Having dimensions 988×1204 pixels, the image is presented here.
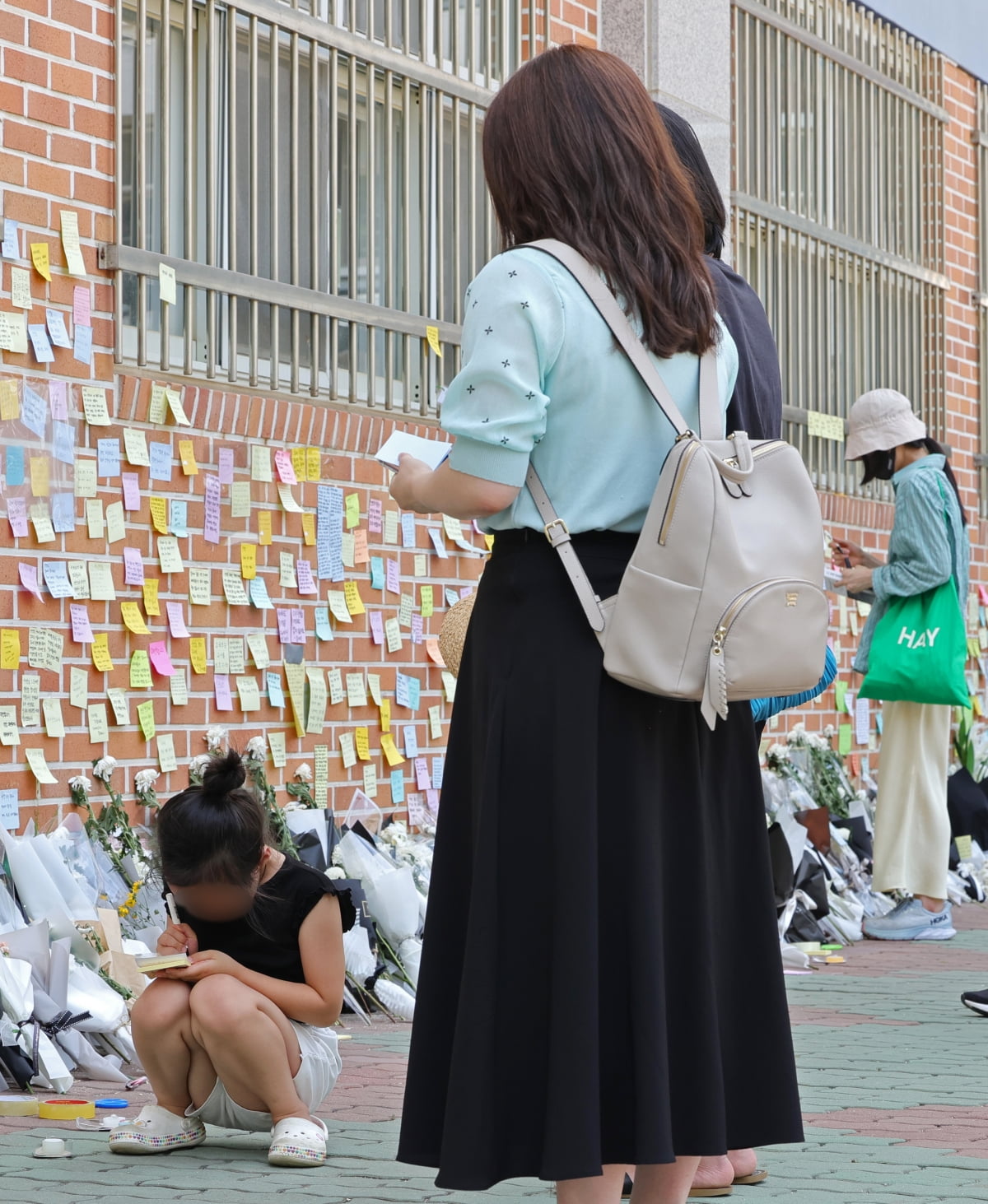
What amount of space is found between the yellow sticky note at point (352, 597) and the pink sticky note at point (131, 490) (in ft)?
3.65

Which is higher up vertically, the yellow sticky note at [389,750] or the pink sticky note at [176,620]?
the pink sticky note at [176,620]

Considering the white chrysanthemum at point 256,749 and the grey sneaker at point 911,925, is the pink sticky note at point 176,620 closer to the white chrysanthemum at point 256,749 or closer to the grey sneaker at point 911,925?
the white chrysanthemum at point 256,749

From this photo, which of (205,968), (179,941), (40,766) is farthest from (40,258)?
(205,968)

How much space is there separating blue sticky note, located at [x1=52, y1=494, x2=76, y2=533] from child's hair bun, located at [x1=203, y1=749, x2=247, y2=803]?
1.76 m

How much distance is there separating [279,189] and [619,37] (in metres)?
2.47

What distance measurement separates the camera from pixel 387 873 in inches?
236

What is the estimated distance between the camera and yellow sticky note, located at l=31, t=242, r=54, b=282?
5562 mm

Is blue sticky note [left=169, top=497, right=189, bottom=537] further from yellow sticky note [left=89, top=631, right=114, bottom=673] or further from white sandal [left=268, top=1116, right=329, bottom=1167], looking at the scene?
white sandal [left=268, top=1116, right=329, bottom=1167]

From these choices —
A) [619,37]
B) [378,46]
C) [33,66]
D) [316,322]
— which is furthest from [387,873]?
[619,37]

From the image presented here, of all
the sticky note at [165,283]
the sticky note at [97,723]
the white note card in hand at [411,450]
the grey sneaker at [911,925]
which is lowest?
the grey sneaker at [911,925]

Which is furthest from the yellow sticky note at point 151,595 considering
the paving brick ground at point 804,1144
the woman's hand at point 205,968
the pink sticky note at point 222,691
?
the woman's hand at point 205,968

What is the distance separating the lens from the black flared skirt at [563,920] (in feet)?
8.83

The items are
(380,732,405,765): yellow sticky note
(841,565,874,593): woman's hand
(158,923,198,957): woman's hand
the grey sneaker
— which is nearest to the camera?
(158,923,198,957): woman's hand

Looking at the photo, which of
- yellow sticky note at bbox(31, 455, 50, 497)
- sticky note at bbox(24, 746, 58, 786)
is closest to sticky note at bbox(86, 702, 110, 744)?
sticky note at bbox(24, 746, 58, 786)
